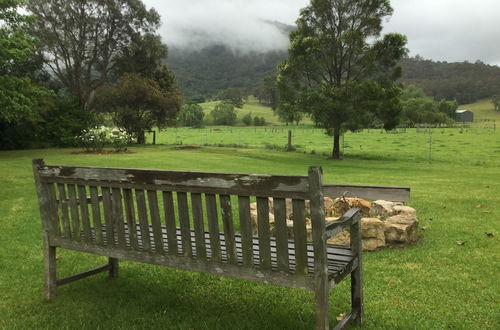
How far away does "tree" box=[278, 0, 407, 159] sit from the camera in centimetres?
2555

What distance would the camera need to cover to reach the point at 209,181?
3387 millimetres

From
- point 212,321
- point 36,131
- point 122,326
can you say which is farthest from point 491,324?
point 36,131

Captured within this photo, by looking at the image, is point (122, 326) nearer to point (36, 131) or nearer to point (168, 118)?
point (36, 131)

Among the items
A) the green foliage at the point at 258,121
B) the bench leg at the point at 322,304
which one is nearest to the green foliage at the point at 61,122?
the bench leg at the point at 322,304

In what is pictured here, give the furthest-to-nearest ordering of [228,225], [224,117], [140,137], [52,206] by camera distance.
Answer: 1. [224,117]
2. [140,137]
3. [52,206]
4. [228,225]

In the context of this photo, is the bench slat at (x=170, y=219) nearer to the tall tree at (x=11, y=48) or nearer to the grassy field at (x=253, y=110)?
the tall tree at (x=11, y=48)

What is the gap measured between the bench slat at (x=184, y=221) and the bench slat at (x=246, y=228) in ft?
1.87

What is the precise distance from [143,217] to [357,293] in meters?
2.26

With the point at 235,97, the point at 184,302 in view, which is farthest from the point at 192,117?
the point at 184,302

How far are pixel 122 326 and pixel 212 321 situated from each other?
901 mm

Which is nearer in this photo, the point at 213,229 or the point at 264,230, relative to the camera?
the point at 264,230

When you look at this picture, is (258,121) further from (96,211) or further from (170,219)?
(170,219)

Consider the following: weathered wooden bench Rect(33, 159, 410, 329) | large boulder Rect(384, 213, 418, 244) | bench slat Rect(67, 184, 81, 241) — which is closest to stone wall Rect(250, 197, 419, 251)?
large boulder Rect(384, 213, 418, 244)

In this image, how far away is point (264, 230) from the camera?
3.25 meters
